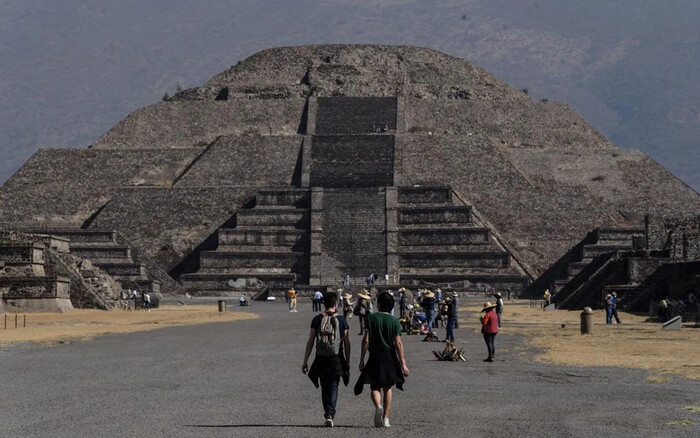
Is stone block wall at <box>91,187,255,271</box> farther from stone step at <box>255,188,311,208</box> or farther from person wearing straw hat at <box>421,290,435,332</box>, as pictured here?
person wearing straw hat at <box>421,290,435,332</box>

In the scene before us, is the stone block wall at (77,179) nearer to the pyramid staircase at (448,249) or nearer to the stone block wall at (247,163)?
the stone block wall at (247,163)

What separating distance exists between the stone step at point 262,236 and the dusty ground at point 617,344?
27323 mm

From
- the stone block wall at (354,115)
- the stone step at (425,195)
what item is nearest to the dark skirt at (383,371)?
the stone step at (425,195)

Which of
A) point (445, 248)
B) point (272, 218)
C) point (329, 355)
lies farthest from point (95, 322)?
point (272, 218)

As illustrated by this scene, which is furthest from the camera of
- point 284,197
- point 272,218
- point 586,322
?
point 284,197

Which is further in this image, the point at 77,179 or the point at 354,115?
the point at 354,115

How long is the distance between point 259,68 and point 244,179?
19864mm

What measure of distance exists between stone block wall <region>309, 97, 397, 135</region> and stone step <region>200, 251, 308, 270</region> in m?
18.9

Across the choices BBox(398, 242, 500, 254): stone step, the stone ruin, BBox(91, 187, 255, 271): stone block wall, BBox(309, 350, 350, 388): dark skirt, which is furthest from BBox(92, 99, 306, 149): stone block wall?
BBox(309, 350, 350, 388): dark skirt

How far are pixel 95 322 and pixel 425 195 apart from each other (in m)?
33.9

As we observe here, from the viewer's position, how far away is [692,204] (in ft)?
243

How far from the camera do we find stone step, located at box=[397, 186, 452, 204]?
70.8m

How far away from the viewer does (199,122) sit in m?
87.4

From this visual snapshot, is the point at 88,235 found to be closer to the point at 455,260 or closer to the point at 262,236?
the point at 262,236
